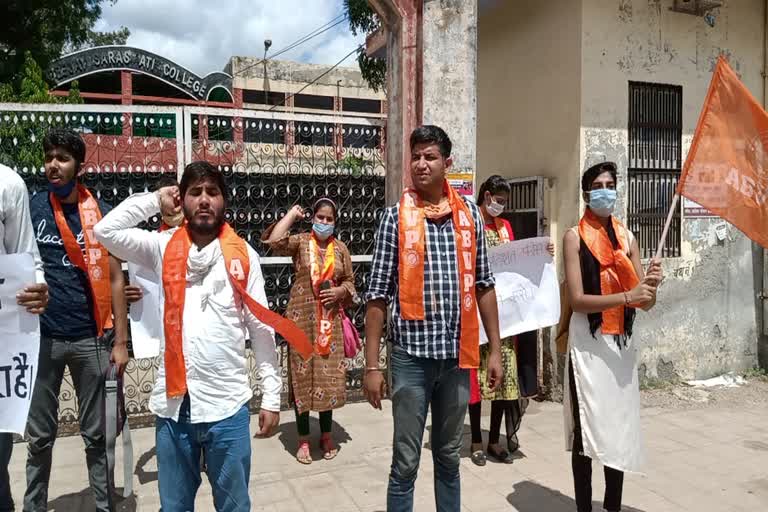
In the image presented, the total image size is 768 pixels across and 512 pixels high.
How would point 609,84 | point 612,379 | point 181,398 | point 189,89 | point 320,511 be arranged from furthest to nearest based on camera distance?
point 189,89 < point 609,84 < point 320,511 < point 612,379 < point 181,398

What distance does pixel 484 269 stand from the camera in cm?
305

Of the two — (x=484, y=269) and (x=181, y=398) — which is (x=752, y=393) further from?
(x=181, y=398)

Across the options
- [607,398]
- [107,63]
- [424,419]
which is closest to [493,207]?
[607,398]

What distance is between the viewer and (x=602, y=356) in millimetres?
3246

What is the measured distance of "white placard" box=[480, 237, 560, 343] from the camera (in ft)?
14.7

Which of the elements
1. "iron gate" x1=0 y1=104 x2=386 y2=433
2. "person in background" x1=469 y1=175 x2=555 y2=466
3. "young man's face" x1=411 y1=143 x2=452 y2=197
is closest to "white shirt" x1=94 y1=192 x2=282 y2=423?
"young man's face" x1=411 y1=143 x2=452 y2=197

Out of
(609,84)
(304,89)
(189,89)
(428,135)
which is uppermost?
(304,89)

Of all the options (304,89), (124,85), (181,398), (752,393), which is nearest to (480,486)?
(181,398)

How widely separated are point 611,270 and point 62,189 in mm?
2867

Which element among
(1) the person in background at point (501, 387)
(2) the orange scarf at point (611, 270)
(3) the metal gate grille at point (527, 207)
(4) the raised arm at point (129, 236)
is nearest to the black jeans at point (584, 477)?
(2) the orange scarf at point (611, 270)

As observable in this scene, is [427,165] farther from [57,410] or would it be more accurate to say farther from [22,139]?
[22,139]

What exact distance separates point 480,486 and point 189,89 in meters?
13.4

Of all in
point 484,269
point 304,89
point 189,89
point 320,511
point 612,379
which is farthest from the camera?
point 304,89

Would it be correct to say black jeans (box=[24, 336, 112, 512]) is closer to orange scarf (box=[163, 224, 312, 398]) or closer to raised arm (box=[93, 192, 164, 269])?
raised arm (box=[93, 192, 164, 269])
